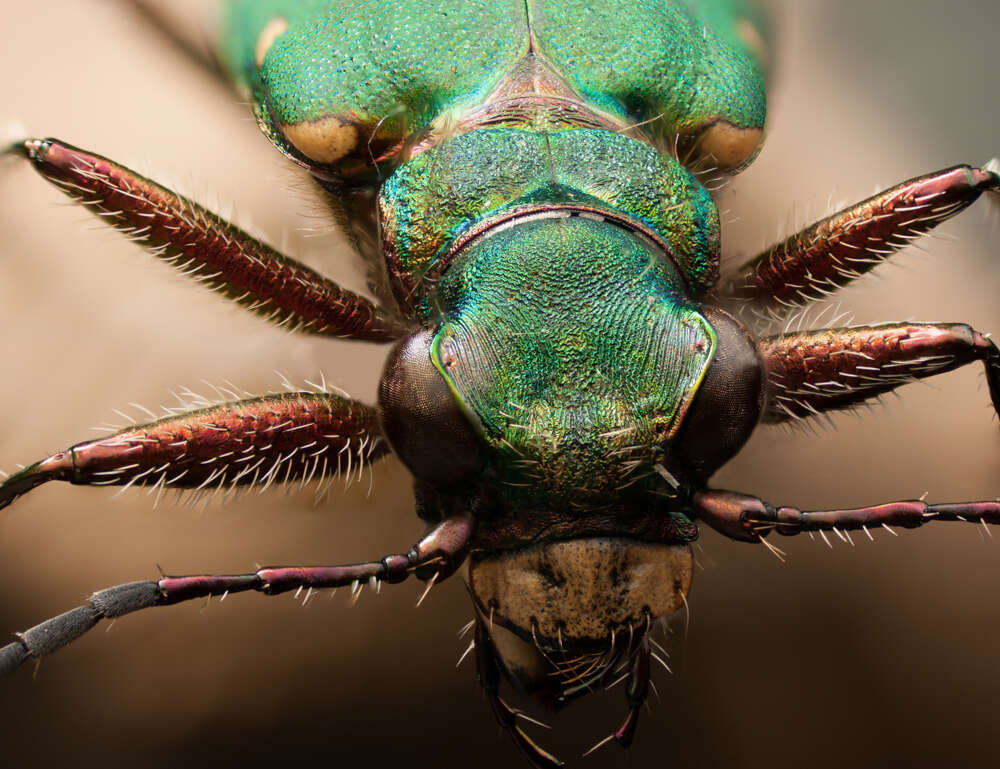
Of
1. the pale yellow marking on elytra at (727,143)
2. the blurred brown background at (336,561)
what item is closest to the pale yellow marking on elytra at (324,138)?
the blurred brown background at (336,561)

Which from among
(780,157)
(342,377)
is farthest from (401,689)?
(780,157)

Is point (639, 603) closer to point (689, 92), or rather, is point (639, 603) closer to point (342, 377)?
point (342, 377)

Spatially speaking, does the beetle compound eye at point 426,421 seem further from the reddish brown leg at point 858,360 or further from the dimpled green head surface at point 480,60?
the dimpled green head surface at point 480,60

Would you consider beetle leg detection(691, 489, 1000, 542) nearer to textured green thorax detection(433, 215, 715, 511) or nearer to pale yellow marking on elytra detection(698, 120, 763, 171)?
textured green thorax detection(433, 215, 715, 511)

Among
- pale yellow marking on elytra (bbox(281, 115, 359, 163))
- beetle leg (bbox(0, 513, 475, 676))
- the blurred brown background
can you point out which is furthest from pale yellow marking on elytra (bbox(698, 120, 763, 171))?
beetle leg (bbox(0, 513, 475, 676))

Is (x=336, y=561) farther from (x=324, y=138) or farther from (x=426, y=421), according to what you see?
(x=324, y=138)

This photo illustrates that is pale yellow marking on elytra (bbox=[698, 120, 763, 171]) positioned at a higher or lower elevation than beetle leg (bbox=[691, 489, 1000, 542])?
higher

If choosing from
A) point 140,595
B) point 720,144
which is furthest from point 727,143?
point 140,595
